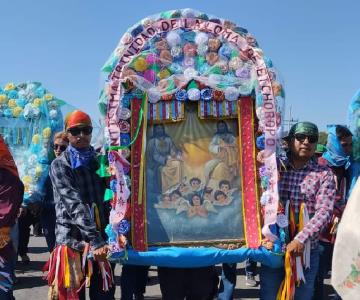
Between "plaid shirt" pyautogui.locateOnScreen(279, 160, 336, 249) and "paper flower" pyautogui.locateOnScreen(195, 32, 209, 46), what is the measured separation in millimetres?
965

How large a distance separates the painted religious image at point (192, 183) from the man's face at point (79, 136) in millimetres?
414

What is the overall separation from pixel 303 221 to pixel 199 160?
77 cm

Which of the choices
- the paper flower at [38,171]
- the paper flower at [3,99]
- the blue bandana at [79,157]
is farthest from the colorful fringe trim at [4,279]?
the paper flower at [3,99]

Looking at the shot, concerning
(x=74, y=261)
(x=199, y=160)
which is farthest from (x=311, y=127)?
(x=74, y=261)

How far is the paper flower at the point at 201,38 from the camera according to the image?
10.4 ft

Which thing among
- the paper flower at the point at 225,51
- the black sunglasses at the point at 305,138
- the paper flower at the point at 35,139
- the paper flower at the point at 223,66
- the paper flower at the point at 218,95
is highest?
the paper flower at the point at 225,51

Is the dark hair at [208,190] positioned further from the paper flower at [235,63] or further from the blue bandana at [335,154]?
the blue bandana at [335,154]

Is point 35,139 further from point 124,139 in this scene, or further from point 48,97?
point 124,139

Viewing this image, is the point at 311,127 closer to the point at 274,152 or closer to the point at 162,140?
the point at 274,152

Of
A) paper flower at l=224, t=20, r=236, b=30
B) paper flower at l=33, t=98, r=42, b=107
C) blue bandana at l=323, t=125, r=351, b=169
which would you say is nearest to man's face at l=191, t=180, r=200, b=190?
paper flower at l=224, t=20, r=236, b=30

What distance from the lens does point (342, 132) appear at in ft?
13.5

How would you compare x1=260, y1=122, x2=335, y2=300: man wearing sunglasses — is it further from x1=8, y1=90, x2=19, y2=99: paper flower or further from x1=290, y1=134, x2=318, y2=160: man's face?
x1=8, y1=90, x2=19, y2=99: paper flower

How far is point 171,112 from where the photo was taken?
10.3 ft

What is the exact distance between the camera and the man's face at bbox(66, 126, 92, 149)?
126 inches
